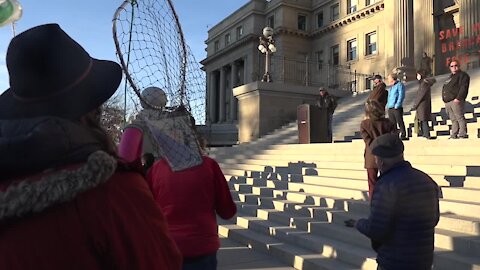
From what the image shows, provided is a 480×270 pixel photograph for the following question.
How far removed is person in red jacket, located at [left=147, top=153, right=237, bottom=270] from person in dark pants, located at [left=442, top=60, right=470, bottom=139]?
24.6 feet

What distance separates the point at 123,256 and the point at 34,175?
30 cm

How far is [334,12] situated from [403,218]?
48.0 m

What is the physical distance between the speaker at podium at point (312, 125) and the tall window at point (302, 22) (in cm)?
3932

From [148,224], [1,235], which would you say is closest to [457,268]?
[148,224]

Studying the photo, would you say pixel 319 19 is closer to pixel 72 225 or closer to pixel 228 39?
pixel 228 39

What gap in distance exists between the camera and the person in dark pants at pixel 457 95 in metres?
8.73

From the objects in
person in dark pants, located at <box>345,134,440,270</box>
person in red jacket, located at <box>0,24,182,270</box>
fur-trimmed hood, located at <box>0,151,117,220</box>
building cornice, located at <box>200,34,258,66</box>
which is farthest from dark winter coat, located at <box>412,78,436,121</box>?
building cornice, located at <box>200,34,258,66</box>

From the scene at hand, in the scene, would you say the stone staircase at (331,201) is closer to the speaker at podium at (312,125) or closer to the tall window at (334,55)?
the speaker at podium at (312,125)

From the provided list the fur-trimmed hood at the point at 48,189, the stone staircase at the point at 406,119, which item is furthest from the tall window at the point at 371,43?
the fur-trimmed hood at the point at 48,189

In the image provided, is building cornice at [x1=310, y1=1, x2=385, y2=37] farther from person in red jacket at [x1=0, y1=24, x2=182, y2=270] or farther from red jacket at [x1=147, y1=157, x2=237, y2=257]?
person in red jacket at [x1=0, y1=24, x2=182, y2=270]

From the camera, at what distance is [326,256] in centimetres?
570

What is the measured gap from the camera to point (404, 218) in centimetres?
271

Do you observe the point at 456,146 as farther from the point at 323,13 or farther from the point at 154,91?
the point at 323,13

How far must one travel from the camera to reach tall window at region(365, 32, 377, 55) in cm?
3966
